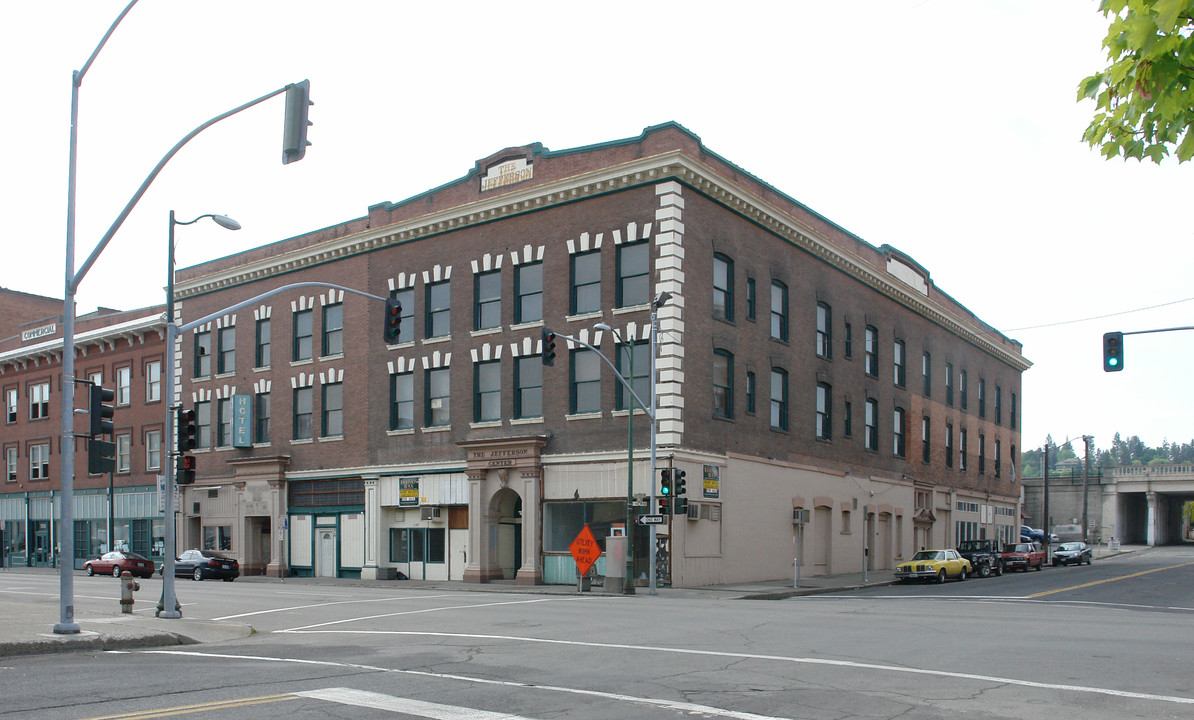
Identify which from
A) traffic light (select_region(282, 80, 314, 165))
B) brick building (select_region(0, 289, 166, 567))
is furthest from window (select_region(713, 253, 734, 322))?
brick building (select_region(0, 289, 166, 567))

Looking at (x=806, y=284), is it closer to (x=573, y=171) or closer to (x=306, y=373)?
(x=573, y=171)

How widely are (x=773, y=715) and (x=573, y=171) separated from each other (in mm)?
29561

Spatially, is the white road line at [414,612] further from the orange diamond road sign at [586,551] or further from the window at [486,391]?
the window at [486,391]

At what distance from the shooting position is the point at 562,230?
125ft

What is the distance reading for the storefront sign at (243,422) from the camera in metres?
47.9

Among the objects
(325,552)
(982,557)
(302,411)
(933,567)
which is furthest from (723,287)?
(325,552)

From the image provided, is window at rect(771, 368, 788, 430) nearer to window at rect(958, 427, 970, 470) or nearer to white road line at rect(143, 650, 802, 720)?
window at rect(958, 427, 970, 470)

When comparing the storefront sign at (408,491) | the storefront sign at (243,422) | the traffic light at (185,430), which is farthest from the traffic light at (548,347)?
the storefront sign at (243,422)

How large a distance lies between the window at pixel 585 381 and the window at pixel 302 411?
14214 mm

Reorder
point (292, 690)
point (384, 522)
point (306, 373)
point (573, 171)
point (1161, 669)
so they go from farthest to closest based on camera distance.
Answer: point (306, 373)
point (384, 522)
point (573, 171)
point (1161, 669)
point (292, 690)

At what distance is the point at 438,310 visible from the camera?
4191 cm

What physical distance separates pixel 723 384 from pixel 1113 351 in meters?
13.9

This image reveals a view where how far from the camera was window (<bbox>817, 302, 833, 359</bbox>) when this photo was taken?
4506 centimetres

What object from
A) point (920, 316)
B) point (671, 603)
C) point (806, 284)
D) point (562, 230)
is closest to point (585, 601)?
point (671, 603)
